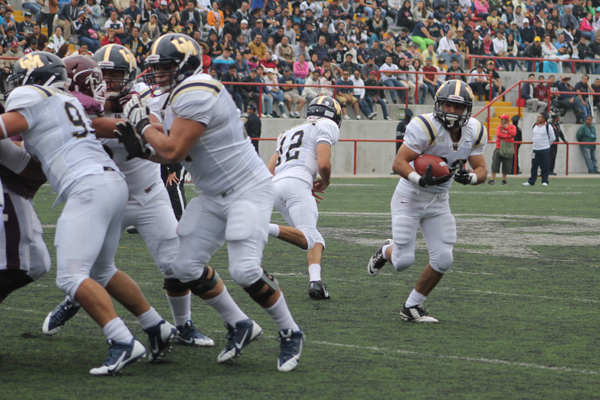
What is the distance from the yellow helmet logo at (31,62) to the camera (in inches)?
163

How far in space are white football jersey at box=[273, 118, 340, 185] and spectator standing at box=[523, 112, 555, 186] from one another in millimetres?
14236

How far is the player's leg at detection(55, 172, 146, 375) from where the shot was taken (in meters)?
3.94

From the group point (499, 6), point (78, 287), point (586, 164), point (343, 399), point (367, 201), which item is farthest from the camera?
point (499, 6)

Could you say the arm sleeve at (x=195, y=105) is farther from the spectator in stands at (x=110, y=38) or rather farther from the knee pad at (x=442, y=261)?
the spectator in stands at (x=110, y=38)

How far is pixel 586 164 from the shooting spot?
84.2ft

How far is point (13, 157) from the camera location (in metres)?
4.32

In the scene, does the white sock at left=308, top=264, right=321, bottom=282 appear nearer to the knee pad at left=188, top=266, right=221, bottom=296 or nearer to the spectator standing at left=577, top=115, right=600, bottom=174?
the knee pad at left=188, top=266, right=221, bottom=296

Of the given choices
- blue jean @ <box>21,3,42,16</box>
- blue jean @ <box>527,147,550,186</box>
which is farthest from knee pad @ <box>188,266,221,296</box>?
blue jean @ <box>21,3,42,16</box>

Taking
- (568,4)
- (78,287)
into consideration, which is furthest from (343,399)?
(568,4)

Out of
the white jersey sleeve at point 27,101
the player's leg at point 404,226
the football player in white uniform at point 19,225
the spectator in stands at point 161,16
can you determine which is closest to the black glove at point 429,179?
the player's leg at point 404,226

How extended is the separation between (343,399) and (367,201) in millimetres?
11507

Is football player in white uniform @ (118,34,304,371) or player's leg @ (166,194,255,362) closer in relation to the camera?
football player in white uniform @ (118,34,304,371)

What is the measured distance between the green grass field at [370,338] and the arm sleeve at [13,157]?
1.06m

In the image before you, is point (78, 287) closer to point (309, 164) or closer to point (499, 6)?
point (309, 164)
